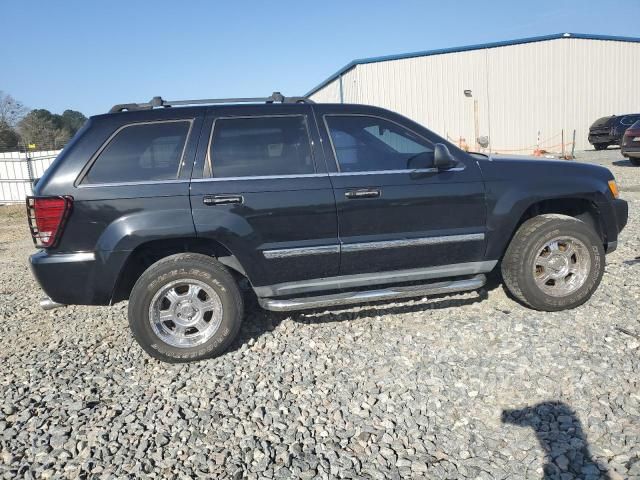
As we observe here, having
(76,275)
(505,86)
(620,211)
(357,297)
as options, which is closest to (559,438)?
(357,297)

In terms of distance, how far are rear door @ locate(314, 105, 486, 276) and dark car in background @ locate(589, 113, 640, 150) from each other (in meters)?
21.0

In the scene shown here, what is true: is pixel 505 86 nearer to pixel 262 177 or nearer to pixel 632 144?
pixel 632 144

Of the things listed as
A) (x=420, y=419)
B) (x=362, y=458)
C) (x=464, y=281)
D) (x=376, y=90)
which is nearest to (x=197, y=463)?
(x=362, y=458)

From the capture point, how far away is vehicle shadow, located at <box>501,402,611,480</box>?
2334mm

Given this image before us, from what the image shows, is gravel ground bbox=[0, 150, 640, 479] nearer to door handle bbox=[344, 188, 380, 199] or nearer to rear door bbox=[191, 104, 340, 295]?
rear door bbox=[191, 104, 340, 295]

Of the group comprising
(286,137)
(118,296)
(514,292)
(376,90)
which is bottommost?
(514,292)

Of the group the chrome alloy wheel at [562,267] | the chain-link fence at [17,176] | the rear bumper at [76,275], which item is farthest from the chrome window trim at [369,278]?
the chain-link fence at [17,176]

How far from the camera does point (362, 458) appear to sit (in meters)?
2.51

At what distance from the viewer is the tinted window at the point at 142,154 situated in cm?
350

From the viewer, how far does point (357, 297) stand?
3820 millimetres

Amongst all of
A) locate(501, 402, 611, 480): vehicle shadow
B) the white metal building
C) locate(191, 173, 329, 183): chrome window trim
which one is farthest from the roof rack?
the white metal building

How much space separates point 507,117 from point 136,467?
2602 cm

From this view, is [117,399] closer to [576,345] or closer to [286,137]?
[286,137]

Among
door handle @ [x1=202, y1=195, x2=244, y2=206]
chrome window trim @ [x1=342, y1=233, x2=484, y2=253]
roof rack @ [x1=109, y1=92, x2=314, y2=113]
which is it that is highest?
roof rack @ [x1=109, y1=92, x2=314, y2=113]
